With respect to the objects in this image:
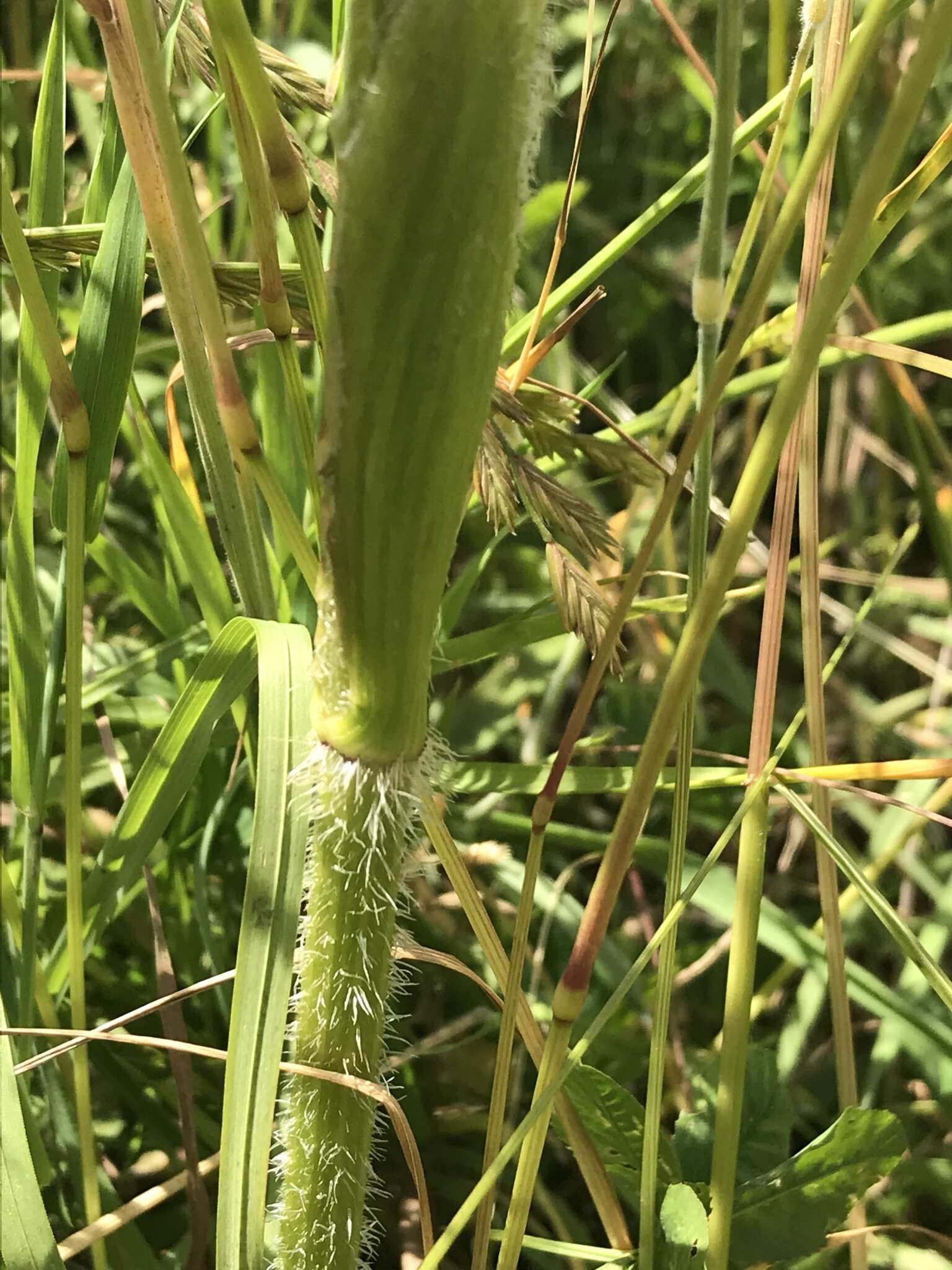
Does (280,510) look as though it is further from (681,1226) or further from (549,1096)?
(681,1226)

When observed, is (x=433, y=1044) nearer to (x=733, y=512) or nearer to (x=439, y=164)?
(x=733, y=512)

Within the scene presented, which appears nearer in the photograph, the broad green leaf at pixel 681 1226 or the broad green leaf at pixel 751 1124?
the broad green leaf at pixel 681 1226

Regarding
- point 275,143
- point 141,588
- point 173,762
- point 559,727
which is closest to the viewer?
point 275,143

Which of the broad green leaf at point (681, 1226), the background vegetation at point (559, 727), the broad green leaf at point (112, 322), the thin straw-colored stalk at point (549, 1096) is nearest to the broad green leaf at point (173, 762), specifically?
the background vegetation at point (559, 727)

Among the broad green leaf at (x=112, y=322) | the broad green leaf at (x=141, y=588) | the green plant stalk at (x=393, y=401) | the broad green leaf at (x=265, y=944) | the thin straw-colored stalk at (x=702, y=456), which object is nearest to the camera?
the green plant stalk at (x=393, y=401)

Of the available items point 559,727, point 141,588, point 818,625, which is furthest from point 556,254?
point 559,727

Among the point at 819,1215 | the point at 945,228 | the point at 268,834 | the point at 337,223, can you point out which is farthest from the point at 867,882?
the point at 945,228

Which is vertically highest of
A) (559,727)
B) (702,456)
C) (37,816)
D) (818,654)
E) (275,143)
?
(275,143)

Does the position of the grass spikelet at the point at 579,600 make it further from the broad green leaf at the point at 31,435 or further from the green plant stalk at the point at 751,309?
the broad green leaf at the point at 31,435
